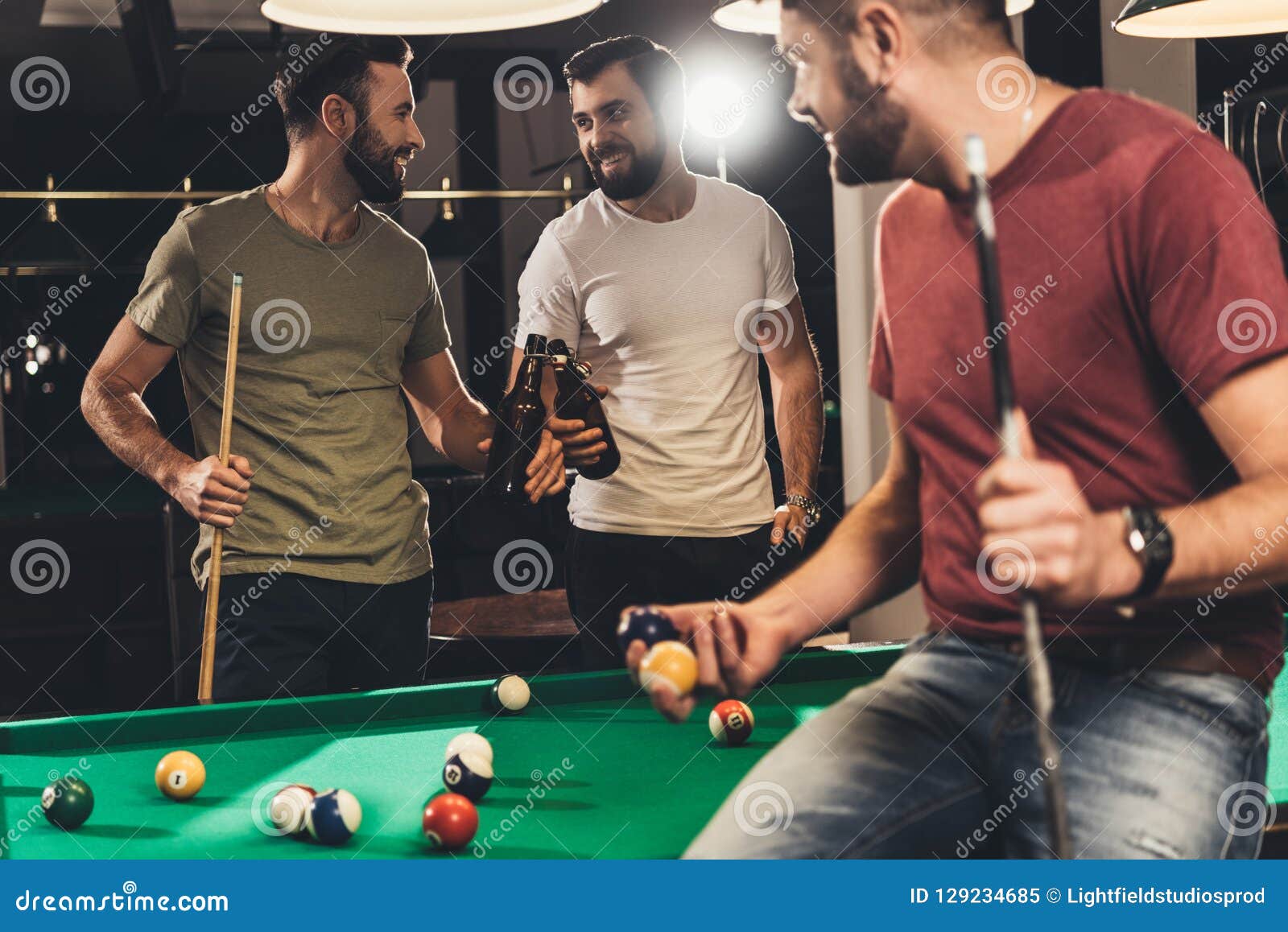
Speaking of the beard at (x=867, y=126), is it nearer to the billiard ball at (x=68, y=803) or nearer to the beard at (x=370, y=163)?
the billiard ball at (x=68, y=803)

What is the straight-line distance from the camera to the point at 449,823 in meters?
1.45

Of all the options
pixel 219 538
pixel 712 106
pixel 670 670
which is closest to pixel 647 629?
pixel 670 670

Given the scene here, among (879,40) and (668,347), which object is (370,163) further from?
(879,40)

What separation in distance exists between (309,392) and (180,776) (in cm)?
113

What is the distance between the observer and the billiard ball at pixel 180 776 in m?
1.68

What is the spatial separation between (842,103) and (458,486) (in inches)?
159

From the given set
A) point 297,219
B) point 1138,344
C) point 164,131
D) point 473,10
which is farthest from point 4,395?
point 1138,344

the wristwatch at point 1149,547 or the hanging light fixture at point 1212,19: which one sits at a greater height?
the hanging light fixture at point 1212,19

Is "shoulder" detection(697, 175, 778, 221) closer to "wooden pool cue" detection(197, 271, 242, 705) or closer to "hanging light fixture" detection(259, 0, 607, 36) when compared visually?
"hanging light fixture" detection(259, 0, 607, 36)

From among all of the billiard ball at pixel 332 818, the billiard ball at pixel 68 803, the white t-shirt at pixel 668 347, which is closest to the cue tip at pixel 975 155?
the billiard ball at pixel 332 818

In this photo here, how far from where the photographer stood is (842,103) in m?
1.35

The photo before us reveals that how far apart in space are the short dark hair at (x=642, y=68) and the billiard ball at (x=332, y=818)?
1906 mm

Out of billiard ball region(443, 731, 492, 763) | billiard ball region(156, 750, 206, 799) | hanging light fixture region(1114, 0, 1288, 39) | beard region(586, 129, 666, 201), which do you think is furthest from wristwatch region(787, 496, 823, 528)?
billiard ball region(156, 750, 206, 799)

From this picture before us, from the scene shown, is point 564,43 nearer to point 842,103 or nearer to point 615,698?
point 615,698
